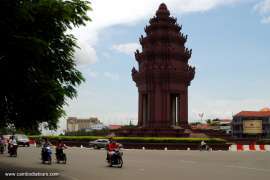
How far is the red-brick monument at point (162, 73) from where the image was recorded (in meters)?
58.6

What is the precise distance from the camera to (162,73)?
58.4 metres

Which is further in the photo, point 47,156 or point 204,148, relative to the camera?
point 204,148

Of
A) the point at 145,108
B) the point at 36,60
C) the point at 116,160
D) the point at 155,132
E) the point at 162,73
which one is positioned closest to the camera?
the point at 36,60

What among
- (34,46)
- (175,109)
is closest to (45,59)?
(34,46)

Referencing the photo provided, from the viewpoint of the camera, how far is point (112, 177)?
57.1ft

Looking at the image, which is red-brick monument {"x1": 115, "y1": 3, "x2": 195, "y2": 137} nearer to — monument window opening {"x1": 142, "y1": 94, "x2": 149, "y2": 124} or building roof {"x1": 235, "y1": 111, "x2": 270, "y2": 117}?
monument window opening {"x1": 142, "y1": 94, "x2": 149, "y2": 124}

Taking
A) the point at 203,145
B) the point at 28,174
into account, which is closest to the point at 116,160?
the point at 28,174

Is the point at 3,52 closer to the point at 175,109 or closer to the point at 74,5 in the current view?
the point at 74,5

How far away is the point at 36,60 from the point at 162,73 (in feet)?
141

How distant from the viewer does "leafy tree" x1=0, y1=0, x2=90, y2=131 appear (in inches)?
588

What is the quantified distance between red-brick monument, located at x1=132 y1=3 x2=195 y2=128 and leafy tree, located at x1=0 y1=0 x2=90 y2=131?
39.0 m

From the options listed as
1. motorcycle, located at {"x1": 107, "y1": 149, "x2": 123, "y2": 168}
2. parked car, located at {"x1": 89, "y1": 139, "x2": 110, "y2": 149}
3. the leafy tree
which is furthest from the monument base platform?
the leafy tree

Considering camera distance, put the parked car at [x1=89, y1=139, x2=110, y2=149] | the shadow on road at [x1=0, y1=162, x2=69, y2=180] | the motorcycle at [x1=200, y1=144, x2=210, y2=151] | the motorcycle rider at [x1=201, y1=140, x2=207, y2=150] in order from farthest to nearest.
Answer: the parked car at [x1=89, y1=139, x2=110, y2=149] < the motorcycle at [x1=200, y1=144, x2=210, y2=151] < the motorcycle rider at [x1=201, y1=140, x2=207, y2=150] < the shadow on road at [x1=0, y1=162, x2=69, y2=180]

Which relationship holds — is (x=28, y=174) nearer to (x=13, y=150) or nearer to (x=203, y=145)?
(x=13, y=150)
